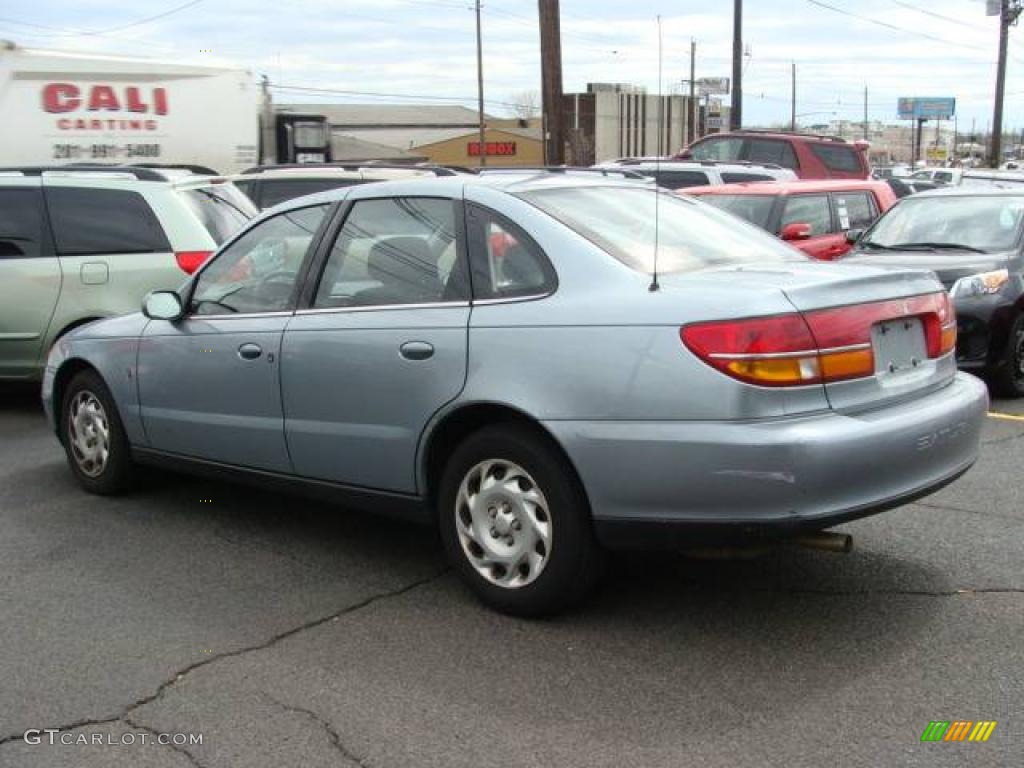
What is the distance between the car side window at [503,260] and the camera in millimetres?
4090

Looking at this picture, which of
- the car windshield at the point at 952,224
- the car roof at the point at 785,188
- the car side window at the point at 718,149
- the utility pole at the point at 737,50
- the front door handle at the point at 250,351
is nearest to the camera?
the front door handle at the point at 250,351

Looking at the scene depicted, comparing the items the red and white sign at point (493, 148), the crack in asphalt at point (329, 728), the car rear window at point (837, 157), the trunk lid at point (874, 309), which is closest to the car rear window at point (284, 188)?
the trunk lid at point (874, 309)

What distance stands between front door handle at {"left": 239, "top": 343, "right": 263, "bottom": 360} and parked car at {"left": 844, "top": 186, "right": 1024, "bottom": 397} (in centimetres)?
456

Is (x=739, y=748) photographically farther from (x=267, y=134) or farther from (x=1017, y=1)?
(x=1017, y=1)

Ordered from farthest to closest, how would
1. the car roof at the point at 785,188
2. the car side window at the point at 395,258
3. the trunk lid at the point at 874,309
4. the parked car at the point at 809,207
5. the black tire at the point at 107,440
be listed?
the car roof at the point at 785,188
the parked car at the point at 809,207
the black tire at the point at 107,440
the car side window at the point at 395,258
the trunk lid at the point at 874,309

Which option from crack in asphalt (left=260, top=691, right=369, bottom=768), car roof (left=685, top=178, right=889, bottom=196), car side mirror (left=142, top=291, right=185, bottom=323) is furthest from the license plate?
car roof (left=685, top=178, right=889, bottom=196)

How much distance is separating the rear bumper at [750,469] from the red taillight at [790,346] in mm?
150

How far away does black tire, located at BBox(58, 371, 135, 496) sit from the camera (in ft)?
19.2

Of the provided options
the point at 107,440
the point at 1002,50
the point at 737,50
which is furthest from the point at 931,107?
the point at 107,440

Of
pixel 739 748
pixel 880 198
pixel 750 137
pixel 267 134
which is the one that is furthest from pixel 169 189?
pixel 750 137

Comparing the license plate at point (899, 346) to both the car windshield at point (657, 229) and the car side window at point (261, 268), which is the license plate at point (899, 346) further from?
the car side window at point (261, 268)

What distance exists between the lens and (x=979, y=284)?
8.43 m

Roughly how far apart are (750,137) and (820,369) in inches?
618

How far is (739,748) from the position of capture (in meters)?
3.19
